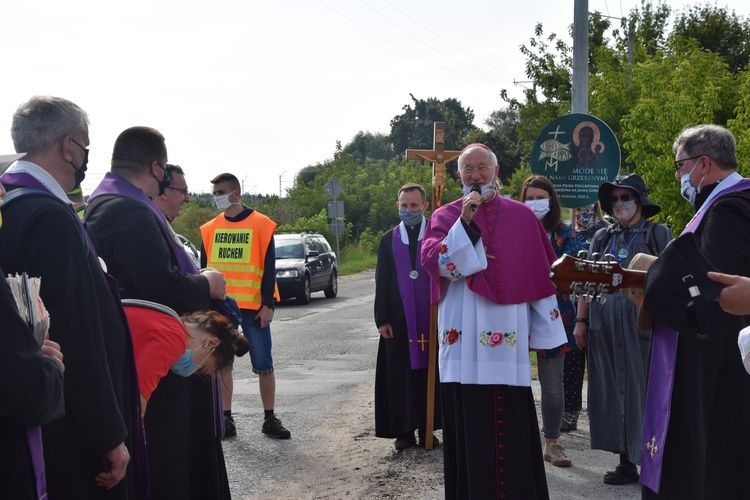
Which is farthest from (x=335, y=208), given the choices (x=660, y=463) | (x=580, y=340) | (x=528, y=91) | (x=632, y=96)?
(x=660, y=463)

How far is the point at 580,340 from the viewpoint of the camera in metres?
6.74

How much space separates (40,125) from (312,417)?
227 inches

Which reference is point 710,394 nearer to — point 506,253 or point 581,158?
point 506,253

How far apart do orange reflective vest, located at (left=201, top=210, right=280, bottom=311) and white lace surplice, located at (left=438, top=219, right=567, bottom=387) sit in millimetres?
3047

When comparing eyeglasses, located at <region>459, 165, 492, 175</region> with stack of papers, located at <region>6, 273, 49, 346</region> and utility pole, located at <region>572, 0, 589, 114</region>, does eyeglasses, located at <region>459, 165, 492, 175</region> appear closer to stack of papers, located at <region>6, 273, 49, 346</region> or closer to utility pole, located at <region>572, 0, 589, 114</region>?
stack of papers, located at <region>6, 273, 49, 346</region>

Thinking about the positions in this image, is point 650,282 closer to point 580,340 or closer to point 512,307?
point 512,307

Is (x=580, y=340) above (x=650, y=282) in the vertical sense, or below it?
below

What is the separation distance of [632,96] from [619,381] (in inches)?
537

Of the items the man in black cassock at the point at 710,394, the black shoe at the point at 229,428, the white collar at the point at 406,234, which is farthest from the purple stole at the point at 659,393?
the black shoe at the point at 229,428

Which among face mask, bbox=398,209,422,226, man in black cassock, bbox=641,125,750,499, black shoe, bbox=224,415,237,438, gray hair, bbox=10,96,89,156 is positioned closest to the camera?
gray hair, bbox=10,96,89,156

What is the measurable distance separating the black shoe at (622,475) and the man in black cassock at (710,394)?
189cm

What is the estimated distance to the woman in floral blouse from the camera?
6586mm

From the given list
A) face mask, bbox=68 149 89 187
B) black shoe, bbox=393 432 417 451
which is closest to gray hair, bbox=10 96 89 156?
face mask, bbox=68 149 89 187

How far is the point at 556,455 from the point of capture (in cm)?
659
